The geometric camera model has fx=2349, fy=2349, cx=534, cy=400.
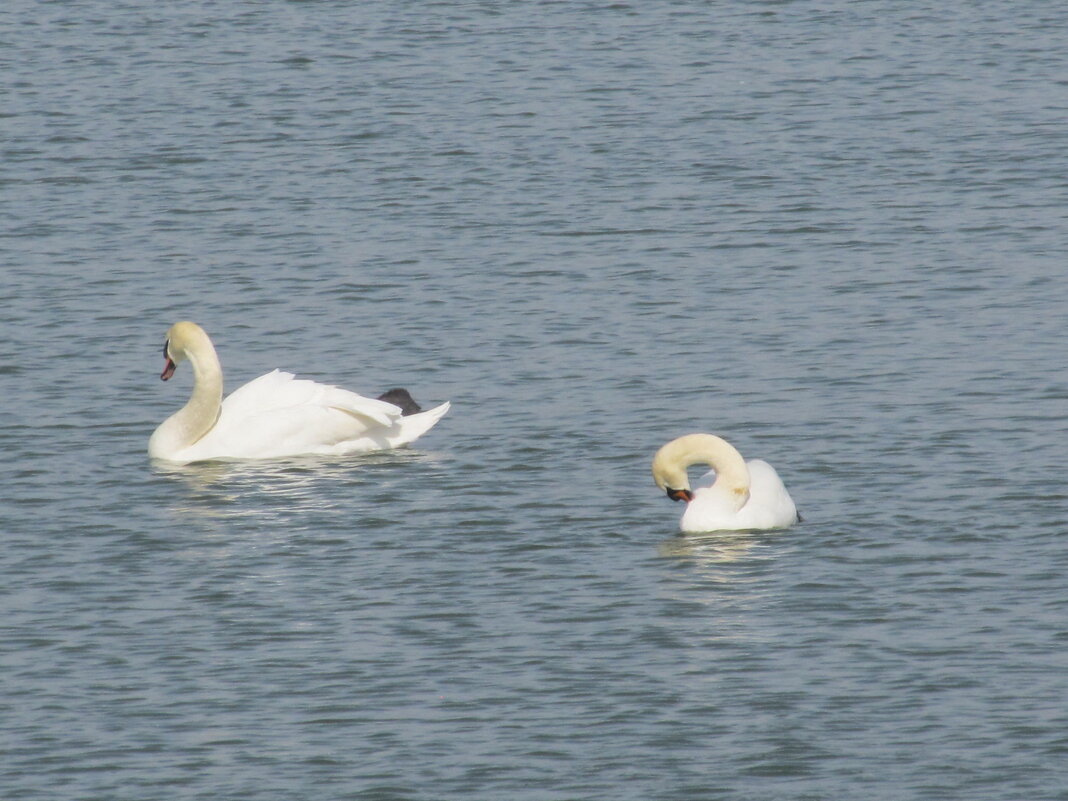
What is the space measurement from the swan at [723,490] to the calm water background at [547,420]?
6.8 inches

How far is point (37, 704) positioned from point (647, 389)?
247 inches

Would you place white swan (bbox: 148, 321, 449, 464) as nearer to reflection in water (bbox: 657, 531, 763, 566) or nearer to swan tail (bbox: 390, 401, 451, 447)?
swan tail (bbox: 390, 401, 451, 447)

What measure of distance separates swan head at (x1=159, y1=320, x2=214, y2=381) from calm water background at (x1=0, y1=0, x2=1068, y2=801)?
44 cm

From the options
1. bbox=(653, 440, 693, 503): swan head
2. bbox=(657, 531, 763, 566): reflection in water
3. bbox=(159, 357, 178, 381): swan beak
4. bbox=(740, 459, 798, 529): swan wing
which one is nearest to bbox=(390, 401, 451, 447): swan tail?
bbox=(159, 357, 178, 381): swan beak

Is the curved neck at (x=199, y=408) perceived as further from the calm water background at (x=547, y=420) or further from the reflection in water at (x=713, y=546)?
the reflection in water at (x=713, y=546)

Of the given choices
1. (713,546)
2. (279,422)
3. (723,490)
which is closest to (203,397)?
(279,422)

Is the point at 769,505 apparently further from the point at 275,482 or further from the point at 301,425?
the point at 301,425

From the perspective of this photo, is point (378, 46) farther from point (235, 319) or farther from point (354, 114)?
point (235, 319)

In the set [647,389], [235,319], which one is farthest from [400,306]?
[647,389]

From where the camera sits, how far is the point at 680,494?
13141 millimetres

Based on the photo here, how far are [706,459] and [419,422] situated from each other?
2516 mm

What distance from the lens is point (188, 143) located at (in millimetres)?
25000

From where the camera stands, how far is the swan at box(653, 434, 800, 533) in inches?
505

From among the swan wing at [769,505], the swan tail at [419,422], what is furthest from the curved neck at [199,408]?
the swan wing at [769,505]
